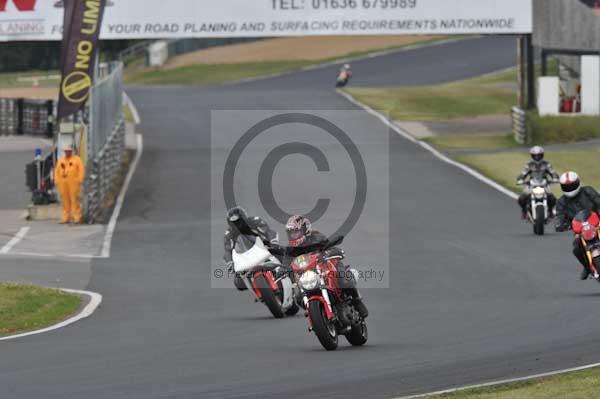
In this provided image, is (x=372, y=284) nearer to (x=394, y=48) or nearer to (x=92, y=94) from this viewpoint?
(x=92, y=94)

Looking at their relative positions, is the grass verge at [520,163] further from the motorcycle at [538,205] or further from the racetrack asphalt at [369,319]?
the motorcycle at [538,205]

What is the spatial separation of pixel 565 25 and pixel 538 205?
65.5 feet

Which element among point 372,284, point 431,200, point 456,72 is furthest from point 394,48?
point 372,284

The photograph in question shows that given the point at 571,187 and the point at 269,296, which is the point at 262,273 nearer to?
the point at 269,296

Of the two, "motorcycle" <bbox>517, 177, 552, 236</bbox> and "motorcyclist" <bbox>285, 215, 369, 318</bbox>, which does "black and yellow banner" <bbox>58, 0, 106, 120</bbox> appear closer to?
"motorcycle" <bbox>517, 177, 552, 236</bbox>

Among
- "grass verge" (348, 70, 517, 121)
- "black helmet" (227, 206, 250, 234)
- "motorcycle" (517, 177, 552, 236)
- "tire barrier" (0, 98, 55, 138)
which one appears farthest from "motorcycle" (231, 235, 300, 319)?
"grass verge" (348, 70, 517, 121)

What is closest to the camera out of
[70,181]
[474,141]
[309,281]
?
[309,281]

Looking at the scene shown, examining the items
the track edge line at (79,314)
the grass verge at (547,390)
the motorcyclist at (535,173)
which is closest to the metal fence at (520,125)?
the motorcyclist at (535,173)

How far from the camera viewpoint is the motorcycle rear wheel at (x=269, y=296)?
17.3m

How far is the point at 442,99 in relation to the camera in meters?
59.8

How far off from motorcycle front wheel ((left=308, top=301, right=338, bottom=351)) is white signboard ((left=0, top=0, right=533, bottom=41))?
93.9ft

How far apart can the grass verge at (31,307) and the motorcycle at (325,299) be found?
456cm

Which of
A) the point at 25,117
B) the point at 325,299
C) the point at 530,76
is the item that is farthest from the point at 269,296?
the point at 25,117

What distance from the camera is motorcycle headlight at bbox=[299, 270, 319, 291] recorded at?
46.4ft
